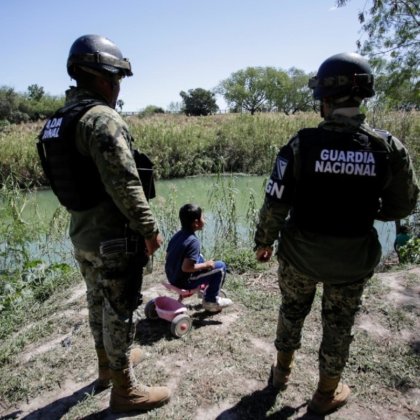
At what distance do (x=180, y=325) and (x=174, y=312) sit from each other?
0.11m

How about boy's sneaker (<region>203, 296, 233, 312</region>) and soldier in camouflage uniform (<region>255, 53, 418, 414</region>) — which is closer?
soldier in camouflage uniform (<region>255, 53, 418, 414</region>)

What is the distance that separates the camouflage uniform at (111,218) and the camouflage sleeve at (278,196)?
0.56 m

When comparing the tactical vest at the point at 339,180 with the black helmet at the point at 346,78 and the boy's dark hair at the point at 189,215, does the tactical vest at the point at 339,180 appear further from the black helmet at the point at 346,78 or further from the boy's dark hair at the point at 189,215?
the boy's dark hair at the point at 189,215

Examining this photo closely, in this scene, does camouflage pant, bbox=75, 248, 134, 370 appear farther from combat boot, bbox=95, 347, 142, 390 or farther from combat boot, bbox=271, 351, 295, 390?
combat boot, bbox=271, 351, 295, 390

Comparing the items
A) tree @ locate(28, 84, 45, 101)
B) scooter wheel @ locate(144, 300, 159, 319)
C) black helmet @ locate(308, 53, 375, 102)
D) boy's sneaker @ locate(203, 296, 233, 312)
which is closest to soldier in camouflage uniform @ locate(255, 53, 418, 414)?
black helmet @ locate(308, 53, 375, 102)

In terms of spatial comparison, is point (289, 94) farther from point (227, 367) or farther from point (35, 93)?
point (227, 367)

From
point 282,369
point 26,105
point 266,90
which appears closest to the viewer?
point 282,369

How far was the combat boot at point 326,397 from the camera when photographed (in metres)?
2.14

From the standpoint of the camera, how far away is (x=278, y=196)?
1912mm

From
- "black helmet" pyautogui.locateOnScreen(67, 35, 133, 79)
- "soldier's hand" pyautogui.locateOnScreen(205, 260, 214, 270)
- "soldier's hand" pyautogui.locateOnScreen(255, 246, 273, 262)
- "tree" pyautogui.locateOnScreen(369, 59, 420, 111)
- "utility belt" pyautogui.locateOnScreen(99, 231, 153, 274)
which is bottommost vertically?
"soldier's hand" pyautogui.locateOnScreen(205, 260, 214, 270)

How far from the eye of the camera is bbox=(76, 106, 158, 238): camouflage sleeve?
182 cm

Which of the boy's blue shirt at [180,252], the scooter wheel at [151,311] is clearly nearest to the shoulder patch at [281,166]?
the boy's blue shirt at [180,252]

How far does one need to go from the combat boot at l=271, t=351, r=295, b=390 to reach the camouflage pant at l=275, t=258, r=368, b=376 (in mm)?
173

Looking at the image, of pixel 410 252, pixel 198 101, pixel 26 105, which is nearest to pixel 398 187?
pixel 410 252
